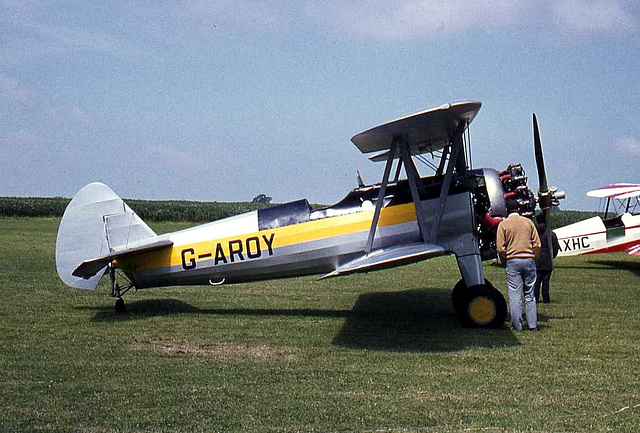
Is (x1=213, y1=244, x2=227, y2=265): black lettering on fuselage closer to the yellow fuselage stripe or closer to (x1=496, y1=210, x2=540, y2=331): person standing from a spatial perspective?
the yellow fuselage stripe

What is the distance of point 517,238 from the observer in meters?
8.36

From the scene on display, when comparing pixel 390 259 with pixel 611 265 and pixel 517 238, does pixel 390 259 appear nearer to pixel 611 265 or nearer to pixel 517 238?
pixel 517 238

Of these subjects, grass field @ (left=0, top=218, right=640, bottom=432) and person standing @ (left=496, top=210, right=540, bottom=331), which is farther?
person standing @ (left=496, top=210, right=540, bottom=331)

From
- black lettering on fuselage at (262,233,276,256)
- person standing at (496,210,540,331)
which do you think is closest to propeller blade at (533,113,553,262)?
person standing at (496,210,540,331)

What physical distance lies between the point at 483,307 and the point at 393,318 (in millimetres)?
1546

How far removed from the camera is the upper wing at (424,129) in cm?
748

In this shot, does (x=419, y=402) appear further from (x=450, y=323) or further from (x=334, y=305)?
(x=334, y=305)

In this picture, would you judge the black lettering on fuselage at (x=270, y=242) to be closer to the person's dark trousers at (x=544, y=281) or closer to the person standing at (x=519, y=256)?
the person standing at (x=519, y=256)

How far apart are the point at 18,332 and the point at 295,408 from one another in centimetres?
472

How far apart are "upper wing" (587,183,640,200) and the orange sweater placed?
993 centimetres

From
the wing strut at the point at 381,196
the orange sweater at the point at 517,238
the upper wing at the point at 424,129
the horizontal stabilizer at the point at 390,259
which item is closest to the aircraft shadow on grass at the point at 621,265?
the orange sweater at the point at 517,238

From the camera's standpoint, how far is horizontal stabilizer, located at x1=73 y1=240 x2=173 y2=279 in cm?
896

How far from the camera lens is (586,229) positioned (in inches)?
679

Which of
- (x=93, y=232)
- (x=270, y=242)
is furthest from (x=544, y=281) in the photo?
(x=93, y=232)
